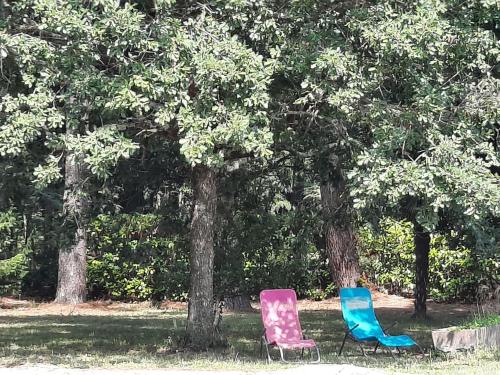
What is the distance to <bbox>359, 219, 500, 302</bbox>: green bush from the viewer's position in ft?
65.7

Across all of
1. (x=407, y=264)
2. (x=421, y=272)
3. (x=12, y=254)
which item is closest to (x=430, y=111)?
(x=421, y=272)

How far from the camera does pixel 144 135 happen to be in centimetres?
1031

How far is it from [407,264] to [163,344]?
1038cm

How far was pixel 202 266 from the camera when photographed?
10945 mm

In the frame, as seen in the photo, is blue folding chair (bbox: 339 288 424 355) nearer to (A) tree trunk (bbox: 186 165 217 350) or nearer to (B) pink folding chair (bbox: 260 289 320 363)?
(B) pink folding chair (bbox: 260 289 320 363)

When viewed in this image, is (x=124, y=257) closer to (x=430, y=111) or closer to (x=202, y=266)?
(x=202, y=266)

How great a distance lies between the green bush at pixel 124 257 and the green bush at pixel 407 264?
Answer: 205 inches

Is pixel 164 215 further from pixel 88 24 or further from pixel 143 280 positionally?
pixel 143 280

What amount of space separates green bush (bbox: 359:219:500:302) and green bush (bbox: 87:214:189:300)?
205 inches

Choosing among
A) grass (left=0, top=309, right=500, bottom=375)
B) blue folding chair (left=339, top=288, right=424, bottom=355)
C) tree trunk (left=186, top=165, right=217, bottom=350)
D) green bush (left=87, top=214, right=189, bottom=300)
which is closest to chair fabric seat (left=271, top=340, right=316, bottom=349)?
grass (left=0, top=309, right=500, bottom=375)

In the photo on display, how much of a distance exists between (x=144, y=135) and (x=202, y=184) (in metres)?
1.22

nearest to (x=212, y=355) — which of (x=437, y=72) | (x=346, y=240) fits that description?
(x=437, y=72)

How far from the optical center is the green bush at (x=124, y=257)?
64.4 feet

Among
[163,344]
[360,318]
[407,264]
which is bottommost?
[163,344]
